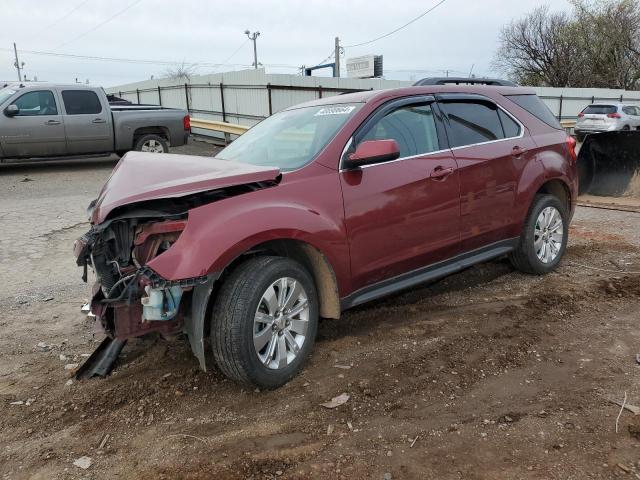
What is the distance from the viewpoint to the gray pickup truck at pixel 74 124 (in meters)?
11.2

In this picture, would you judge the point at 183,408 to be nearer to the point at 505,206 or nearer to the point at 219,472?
the point at 219,472

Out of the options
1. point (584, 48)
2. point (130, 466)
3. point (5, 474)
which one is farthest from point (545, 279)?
point (584, 48)

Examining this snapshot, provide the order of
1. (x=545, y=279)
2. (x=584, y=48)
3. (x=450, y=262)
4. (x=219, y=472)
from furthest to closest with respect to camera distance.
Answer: (x=584, y=48) → (x=545, y=279) → (x=450, y=262) → (x=219, y=472)

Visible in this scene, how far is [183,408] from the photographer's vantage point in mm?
3152

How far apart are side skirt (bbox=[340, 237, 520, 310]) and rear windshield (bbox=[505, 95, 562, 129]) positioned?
1.29 meters

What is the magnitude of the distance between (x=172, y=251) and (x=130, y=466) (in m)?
1.09

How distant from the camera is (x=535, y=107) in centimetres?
532

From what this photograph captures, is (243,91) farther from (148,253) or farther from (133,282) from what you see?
(133,282)

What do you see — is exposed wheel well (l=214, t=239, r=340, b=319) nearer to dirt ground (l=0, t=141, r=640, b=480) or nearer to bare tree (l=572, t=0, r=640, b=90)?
dirt ground (l=0, t=141, r=640, b=480)

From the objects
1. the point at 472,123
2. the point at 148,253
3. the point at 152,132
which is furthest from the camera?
the point at 152,132

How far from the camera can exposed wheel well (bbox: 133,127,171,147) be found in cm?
1279

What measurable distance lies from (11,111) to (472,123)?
1008cm

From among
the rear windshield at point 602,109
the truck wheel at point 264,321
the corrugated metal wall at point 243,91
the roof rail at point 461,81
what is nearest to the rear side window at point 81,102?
the corrugated metal wall at point 243,91

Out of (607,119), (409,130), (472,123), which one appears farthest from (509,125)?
(607,119)
